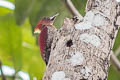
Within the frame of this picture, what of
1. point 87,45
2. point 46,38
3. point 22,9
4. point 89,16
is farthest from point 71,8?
point 87,45

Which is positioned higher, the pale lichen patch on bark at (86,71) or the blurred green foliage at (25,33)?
the blurred green foliage at (25,33)

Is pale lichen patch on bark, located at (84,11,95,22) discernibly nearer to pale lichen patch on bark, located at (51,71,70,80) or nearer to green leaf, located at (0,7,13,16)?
pale lichen patch on bark, located at (51,71,70,80)

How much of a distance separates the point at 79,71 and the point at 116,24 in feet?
0.76

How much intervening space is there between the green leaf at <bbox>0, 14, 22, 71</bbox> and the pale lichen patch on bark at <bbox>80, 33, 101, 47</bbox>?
107cm

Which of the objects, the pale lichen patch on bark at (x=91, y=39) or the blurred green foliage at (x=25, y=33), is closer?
the pale lichen patch on bark at (x=91, y=39)

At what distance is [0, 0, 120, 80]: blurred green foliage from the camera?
6.40ft

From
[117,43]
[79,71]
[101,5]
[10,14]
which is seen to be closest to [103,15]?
[101,5]

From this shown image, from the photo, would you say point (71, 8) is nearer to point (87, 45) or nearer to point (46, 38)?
point (46, 38)

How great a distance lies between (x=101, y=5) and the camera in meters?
1.19

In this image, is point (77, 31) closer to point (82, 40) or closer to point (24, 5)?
point (82, 40)

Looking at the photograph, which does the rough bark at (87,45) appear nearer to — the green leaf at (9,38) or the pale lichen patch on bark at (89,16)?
the pale lichen patch on bark at (89,16)

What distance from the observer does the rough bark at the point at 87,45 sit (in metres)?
1.04

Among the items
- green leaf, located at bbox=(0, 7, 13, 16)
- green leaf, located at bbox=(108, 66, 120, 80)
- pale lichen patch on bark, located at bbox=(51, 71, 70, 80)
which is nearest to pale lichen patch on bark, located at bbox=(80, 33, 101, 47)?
pale lichen patch on bark, located at bbox=(51, 71, 70, 80)

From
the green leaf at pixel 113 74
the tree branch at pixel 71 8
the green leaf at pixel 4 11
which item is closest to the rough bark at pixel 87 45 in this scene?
the tree branch at pixel 71 8
